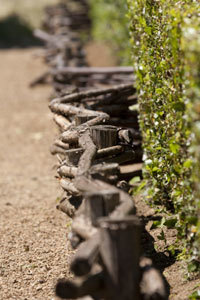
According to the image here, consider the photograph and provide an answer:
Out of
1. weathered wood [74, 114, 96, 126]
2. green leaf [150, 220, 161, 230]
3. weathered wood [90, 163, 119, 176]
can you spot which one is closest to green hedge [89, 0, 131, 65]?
weathered wood [74, 114, 96, 126]

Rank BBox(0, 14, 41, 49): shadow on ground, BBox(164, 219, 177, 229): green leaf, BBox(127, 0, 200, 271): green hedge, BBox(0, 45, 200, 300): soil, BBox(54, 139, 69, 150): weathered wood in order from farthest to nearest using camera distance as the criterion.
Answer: BBox(0, 14, 41, 49): shadow on ground < BBox(54, 139, 69, 150): weathered wood < BBox(164, 219, 177, 229): green leaf < BBox(0, 45, 200, 300): soil < BBox(127, 0, 200, 271): green hedge

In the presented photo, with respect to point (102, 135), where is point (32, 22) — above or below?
above

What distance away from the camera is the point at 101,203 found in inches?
126

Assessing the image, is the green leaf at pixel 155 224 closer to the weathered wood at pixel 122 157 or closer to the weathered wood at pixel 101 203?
the weathered wood at pixel 122 157

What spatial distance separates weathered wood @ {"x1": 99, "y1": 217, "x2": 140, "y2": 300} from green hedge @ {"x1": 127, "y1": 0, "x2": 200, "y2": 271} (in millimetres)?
641

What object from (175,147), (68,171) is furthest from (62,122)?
(175,147)

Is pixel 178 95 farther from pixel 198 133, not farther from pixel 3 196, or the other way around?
pixel 3 196

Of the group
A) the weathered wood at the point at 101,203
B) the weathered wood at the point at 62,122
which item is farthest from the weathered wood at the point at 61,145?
the weathered wood at the point at 101,203

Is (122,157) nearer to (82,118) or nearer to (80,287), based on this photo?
(82,118)

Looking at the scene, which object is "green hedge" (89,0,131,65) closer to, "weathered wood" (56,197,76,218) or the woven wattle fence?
the woven wattle fence

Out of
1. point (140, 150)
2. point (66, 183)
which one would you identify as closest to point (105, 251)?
point (66, 183)

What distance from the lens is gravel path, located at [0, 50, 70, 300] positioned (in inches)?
171

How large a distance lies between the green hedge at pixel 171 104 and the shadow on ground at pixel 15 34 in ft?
47.7

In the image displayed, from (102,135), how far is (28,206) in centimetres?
214
